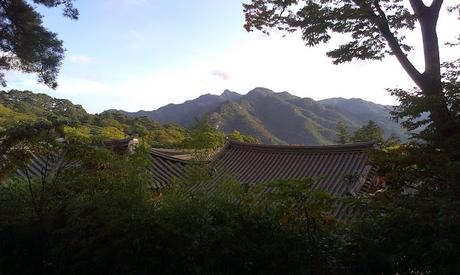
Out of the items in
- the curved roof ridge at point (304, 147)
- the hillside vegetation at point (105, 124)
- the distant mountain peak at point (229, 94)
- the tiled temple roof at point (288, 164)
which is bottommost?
the tiled temple roof at point (288, 164)

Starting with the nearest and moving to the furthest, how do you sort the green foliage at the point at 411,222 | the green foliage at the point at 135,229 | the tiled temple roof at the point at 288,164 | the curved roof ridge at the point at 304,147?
1. the green foliage at the point at 411,222
2. the green foliage at the point at 135,229
3. the tiled temple roof at the point at 288,164
4. the curved roof ridge at the point at 304,147

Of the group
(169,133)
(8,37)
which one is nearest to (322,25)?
(8,37)

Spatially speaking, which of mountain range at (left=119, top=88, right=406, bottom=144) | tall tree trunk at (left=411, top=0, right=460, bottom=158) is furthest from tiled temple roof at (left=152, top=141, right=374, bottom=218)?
mountain range at (left=119, top=88, right=406, bottom=144)

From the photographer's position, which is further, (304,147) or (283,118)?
(283,118)

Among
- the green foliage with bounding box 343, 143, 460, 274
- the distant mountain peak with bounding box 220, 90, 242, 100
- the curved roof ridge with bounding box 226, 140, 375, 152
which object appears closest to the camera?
the green foliage with bounding box 343, 143, 460, 274

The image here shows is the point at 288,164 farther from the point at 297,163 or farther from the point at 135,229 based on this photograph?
the point at 135,229

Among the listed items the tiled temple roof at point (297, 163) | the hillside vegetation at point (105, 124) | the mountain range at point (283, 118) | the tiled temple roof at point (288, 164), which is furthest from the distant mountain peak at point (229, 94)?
the tiled temple roof at point (288, 164)

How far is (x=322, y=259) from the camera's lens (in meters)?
4.86

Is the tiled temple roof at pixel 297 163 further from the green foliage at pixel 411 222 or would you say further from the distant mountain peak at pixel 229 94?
the distant mountain peak at pixel 229 94

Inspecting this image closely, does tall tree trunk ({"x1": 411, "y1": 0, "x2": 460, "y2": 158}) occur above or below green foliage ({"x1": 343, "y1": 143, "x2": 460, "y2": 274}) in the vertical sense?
above

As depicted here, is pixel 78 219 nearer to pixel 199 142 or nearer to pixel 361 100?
pixel 199 142

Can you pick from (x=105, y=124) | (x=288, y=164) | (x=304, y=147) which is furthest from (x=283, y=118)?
(x=288, y=164)

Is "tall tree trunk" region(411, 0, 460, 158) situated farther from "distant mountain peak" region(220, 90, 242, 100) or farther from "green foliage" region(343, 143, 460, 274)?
"distant mountain peak" region(220, 90, 242, 100)

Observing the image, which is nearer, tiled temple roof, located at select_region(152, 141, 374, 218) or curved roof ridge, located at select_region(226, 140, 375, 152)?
tiled temple roof, located at select_region(152, 141, 374, 218)
